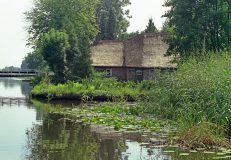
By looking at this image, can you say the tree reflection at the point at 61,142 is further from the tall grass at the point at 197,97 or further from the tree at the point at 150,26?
the tree at the point at 150,26

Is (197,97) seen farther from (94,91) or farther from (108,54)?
(108,54)

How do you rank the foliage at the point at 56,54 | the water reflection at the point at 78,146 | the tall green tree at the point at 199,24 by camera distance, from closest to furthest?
the water reflection at the point at 78,146 → the tall green tree at the point at 199,24 → the foliage at the point at 56,54

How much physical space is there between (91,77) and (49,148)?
3289cm

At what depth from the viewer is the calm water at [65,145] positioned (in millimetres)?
15508

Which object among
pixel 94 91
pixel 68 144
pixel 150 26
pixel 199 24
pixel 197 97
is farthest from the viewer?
pixel 150 26

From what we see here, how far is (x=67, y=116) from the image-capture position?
1075 inches

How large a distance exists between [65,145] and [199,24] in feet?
89.9

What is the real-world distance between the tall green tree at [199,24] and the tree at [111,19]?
3933cm

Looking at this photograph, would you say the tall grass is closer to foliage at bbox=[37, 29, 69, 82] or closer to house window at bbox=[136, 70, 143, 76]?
foliage at bbox=[37, 29, 69, 82]

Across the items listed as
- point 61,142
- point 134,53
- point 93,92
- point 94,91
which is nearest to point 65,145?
point 61,142

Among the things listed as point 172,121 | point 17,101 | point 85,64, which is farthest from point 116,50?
point 172,121

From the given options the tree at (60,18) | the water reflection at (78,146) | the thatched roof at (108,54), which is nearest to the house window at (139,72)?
the thatched roof at (108,54)

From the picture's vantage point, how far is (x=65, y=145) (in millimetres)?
17578

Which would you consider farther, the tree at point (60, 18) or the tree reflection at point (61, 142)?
the tree at point (60, 18)
